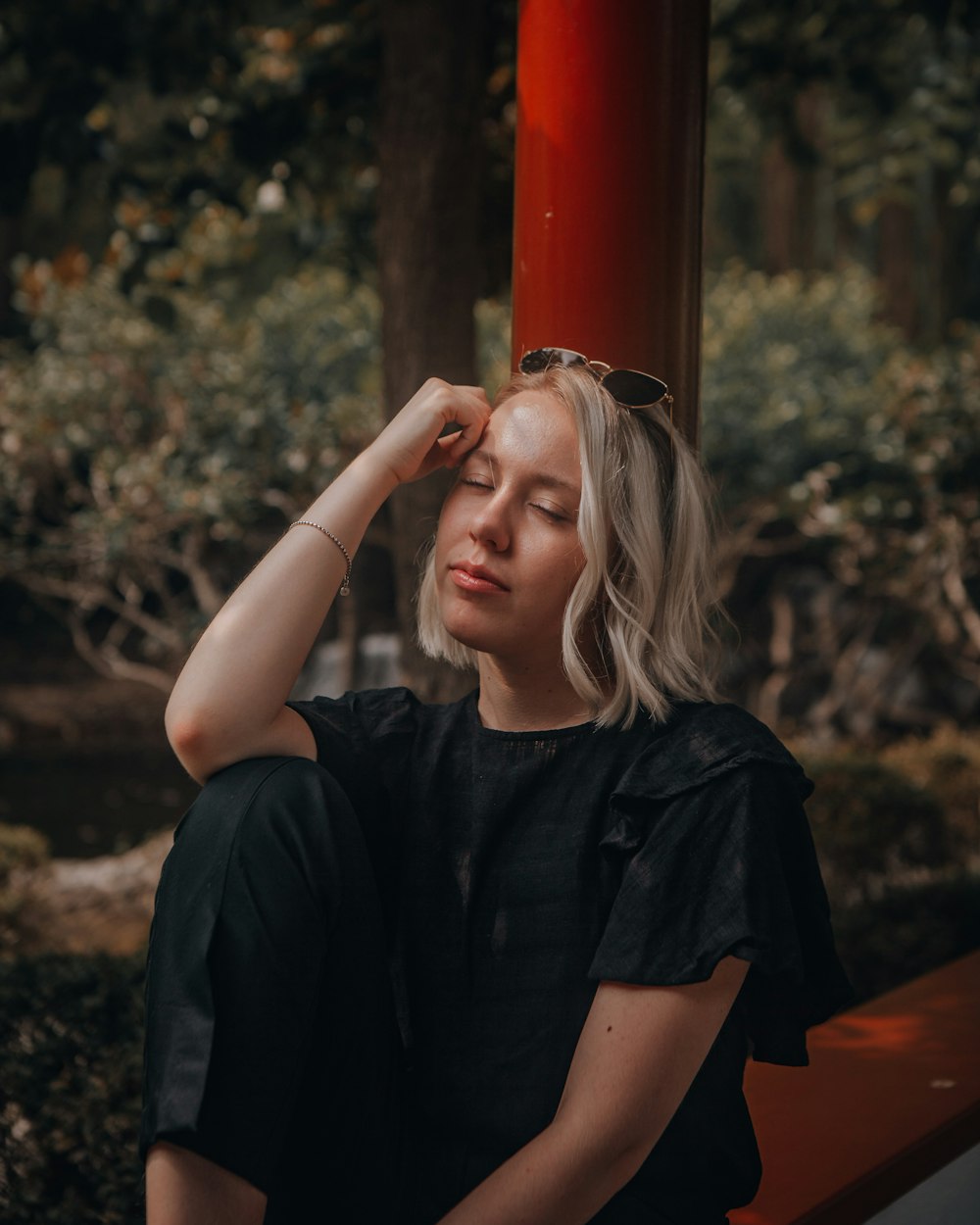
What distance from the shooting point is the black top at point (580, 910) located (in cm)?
171

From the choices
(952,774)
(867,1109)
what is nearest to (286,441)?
(952,774)

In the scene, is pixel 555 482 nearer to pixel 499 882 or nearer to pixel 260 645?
pixel 260 645

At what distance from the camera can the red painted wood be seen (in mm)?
2133

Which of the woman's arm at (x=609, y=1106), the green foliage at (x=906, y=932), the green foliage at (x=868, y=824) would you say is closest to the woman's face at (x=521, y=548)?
the woman's arm at (x=609, y=1106)

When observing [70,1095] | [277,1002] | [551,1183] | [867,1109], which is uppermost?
[277,1002]

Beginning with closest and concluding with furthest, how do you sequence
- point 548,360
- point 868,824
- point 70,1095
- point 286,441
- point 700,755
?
point 700,755 → point 548,360 → point 70,1095 → point 868,824 → point 286,441

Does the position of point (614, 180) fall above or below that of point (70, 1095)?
above

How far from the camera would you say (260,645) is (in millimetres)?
1885

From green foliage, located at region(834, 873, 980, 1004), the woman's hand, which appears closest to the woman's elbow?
the woman's hand

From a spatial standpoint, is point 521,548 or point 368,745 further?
point 368,745

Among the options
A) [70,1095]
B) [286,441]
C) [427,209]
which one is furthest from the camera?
[286,441]

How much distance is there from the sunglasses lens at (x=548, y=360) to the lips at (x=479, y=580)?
39cm

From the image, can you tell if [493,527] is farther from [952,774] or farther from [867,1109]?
[952,774]

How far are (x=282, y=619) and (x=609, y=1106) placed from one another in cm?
78
